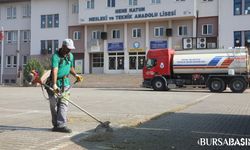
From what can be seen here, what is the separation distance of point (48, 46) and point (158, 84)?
2512cm

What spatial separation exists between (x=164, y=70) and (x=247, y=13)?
15672 millimetres

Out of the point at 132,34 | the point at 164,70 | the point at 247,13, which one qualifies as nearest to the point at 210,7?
the point at 247,13

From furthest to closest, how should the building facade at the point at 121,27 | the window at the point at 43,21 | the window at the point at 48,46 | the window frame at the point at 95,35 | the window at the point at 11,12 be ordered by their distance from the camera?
the window at the point at 11,12 < the window at the point at 43,21 < the window at the point at 48,46 < the window frame at the point at 95,35 < the building facade at the point at 121,27

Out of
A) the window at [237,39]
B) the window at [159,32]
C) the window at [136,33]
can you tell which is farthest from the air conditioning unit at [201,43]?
the window at [136,33]

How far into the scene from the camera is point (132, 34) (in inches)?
1999

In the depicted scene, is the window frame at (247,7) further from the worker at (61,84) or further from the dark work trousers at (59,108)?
the dark work trousers at (59,108)

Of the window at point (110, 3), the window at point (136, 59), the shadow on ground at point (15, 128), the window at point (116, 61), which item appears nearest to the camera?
the shadow on ground at point (15, 128)

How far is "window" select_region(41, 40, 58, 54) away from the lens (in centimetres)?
5500

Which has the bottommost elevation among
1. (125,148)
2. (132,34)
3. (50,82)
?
(125,148)

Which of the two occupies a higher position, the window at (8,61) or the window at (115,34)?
the window at (115,34)

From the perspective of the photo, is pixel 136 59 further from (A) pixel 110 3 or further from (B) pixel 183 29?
(A) pixel 110 3

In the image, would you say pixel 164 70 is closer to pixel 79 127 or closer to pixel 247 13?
pixel 247 13

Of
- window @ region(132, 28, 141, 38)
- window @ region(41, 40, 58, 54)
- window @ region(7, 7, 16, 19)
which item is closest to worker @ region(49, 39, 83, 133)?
window @ region(132, 28, 141, 38)

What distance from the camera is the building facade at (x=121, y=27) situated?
1820 inches
